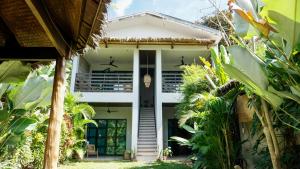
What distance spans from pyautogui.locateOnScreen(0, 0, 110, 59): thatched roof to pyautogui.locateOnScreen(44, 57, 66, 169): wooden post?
398 millimetres

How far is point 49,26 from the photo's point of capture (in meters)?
3.72

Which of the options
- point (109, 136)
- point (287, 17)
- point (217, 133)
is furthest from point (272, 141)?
point (109, 136)

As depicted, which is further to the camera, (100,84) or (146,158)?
(100,84)

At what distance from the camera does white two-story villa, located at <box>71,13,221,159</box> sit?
14570 mm

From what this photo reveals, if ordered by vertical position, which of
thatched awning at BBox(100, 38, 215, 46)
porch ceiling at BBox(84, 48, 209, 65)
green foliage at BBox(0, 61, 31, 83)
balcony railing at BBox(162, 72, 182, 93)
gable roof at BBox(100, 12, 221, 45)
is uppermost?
gable roof at BBox(100, 12, 221, 45)

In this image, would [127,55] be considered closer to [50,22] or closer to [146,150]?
[146,150]

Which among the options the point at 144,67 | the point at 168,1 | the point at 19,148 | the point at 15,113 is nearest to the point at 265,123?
the point at 168,1

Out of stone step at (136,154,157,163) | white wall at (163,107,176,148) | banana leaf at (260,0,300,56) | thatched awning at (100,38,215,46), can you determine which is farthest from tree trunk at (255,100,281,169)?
white wall at (163,107,176,148)

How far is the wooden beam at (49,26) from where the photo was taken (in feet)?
10.8

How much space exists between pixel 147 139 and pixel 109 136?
345 cm

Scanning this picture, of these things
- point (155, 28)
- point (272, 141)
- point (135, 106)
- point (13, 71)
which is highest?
point (155, 28)

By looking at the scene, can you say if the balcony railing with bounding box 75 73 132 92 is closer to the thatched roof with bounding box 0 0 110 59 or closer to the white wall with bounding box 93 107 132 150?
the white wall with bounding box 93 107 132 150

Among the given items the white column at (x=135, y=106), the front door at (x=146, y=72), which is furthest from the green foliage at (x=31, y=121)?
the front door at (x=146, y=72)

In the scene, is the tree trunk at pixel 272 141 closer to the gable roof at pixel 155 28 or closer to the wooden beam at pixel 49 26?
the wooden beam at pixel 49 26
